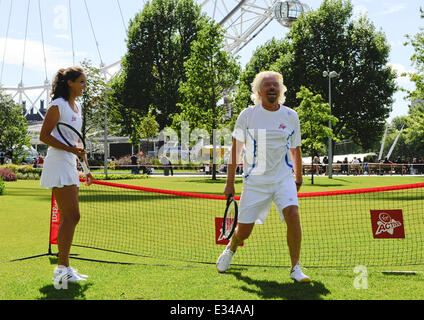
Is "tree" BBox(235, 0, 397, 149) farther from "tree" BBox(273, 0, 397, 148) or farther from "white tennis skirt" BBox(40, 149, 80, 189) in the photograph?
"white tennis skirt" BBox(40, 149, 80, 189)

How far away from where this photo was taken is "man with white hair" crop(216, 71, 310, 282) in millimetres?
5098

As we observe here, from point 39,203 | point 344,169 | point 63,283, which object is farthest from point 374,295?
point 344,169

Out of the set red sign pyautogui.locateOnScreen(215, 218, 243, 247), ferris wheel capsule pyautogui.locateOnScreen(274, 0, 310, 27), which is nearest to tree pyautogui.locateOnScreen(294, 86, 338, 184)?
red sign pyautogui.locateOnScreen(215, 218, 243, 247)

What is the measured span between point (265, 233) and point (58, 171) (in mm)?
5372

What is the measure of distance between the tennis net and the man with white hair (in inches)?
45.1

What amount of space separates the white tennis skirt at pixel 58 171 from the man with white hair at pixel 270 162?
1725 millimetres

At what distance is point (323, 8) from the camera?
50.0m

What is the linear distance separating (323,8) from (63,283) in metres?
50.1

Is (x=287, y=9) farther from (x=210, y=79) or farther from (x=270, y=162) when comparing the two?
(x=270, y=162)

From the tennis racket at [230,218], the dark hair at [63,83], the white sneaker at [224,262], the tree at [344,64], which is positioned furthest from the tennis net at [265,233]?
the tree at [344,64]

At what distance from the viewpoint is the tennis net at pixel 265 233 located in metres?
6.64

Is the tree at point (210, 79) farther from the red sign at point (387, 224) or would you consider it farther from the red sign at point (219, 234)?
the red sign at point (387, 224)

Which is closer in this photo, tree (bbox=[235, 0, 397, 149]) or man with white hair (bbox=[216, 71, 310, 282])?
man with white hair (bbox=[216, 71, 310, 282])
